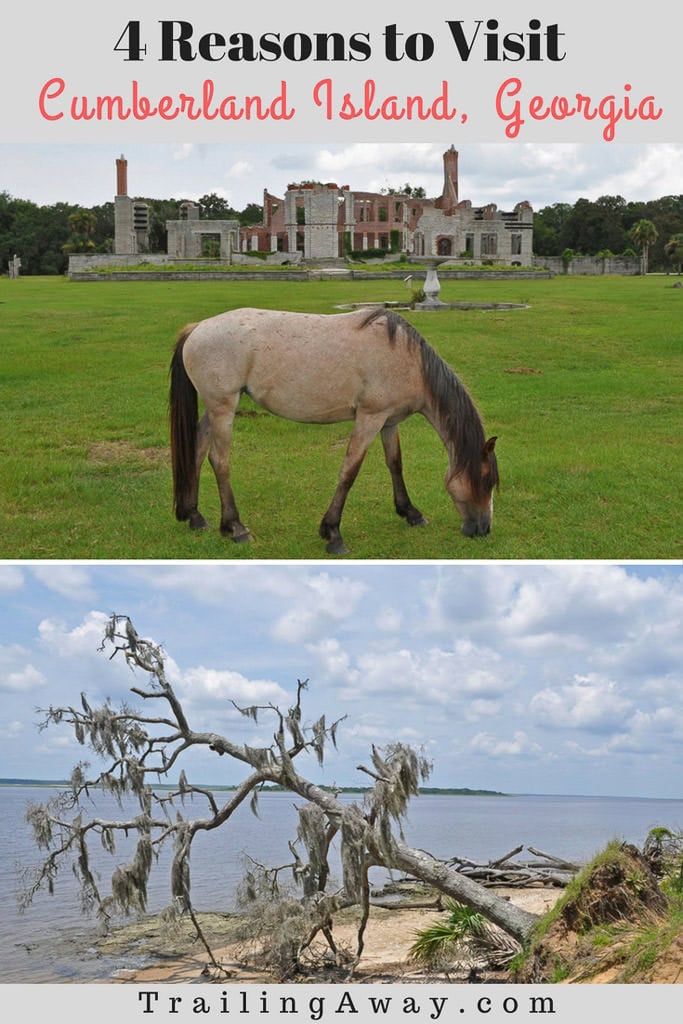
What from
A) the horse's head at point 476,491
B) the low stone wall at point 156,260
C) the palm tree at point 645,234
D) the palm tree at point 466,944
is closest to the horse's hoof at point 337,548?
the horse's head at point 476,491

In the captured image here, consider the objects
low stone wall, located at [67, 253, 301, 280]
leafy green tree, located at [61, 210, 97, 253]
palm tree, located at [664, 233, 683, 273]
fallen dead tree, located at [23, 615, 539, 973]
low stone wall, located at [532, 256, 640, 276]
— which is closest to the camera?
fallen dead tree, located at [23, 615, 539, 973]

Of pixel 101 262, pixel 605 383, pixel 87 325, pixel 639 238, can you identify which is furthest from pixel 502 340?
pixel 639 238

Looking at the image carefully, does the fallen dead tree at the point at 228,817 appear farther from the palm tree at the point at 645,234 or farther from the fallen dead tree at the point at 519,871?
the palm tree at the point at 645,234

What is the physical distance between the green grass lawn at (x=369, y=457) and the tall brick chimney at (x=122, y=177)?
5840 cm

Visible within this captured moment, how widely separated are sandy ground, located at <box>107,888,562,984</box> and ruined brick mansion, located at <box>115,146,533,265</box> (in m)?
61.8

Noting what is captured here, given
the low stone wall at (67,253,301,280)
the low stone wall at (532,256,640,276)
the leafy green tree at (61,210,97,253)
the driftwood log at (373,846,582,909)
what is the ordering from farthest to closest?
the leafy green tree at (61,210,97,253), the low stone wall at (532,256,640,276), the low stone wall at (67,253,301,280), the driftwood log at (373,846,582,909)

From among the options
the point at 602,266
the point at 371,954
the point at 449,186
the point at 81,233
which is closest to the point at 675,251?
the point at 602,266

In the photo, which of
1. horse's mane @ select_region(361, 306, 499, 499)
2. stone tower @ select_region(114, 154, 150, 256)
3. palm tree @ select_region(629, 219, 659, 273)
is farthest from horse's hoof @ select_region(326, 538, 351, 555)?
stone tower @ select_region(114, 154, 150, 256)

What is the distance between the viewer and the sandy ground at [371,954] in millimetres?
8445

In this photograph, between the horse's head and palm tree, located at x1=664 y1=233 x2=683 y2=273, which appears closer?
the horse's head

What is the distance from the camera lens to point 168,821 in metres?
8.12

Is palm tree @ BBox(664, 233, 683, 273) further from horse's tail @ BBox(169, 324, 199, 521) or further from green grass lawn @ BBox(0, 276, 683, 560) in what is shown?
horse's tail @ BBox(169, 324, 199, 521)

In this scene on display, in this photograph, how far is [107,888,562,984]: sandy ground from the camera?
8.45 m

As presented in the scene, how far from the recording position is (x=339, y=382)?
8922 mm
